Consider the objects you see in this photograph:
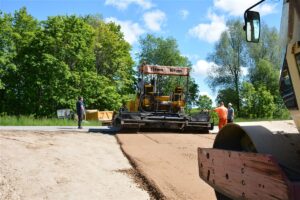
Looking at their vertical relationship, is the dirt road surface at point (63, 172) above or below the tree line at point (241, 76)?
below

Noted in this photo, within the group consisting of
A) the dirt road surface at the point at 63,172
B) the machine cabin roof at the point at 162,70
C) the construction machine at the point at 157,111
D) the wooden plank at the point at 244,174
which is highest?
the machine cabin roof at the point at 162,70

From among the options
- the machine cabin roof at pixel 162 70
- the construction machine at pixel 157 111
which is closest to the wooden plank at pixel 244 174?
the construction machine at pixel 157 111

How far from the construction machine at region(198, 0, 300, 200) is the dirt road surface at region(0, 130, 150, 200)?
3.67 meters

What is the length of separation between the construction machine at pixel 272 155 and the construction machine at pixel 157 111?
53.9 ft

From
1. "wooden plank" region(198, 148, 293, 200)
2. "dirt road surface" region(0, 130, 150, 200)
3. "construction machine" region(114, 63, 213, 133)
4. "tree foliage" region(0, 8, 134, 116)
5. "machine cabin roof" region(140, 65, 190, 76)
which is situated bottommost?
"dirt road surface" region(0, 130, 150, 200)

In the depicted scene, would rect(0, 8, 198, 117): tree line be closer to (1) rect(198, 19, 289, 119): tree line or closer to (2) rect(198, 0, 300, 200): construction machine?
(1) rect(198, 19, 289, 119): tree line

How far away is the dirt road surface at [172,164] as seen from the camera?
7.33 metres

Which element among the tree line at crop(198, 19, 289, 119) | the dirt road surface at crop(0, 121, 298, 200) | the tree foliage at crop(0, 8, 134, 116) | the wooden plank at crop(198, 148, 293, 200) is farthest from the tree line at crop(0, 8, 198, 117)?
the wooden plank at crop(198, 148, 293, 200)

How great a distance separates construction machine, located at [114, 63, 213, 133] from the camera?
2103cm

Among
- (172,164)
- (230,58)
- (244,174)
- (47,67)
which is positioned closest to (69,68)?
(47,67)

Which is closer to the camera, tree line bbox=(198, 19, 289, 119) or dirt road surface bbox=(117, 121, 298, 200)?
dirt road surface bbox=(117, 121, 298, 200)

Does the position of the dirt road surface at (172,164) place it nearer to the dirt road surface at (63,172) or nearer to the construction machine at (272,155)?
the construction machine at (272,155)

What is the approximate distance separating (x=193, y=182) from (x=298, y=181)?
529cm

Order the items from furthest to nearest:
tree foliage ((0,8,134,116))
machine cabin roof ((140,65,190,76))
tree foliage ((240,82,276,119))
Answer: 1. tree foliage ((240,82,276,119))
2. tree foliage ((0,8,134,116))
3. machine cabin roof ((140,65,190,76))
